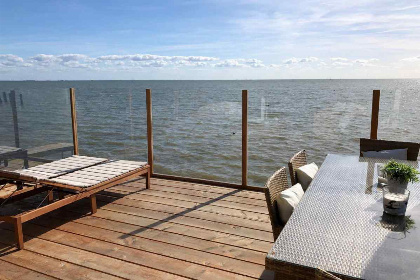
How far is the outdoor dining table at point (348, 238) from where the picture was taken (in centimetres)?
114

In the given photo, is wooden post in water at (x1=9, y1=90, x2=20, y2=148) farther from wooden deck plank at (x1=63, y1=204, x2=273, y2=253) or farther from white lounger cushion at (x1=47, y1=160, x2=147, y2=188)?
wooden deck plank at (x1=63, y1=204, x2=273, y2=253)

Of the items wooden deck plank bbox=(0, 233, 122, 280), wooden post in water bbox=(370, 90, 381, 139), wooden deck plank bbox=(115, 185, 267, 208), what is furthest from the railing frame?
wooden deck plank bbox=(0, 233, 122, 280)

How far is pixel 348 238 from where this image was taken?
1.35m

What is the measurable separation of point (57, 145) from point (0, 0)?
2.27 meters

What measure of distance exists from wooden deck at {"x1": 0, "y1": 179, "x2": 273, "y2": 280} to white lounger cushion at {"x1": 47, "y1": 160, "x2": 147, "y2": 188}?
0.30m

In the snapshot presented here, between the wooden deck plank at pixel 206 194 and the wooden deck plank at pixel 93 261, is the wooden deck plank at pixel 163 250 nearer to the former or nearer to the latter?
the wooden deck plank at pixel 93 261

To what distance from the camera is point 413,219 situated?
5.08ft

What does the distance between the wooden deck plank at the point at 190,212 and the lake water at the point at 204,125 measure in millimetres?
1469

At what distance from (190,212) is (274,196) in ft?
4.70

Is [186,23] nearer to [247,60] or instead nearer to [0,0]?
[0,0]

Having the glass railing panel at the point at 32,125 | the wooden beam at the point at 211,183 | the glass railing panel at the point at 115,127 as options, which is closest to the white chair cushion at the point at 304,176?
the wooden beam at the point at 211,183

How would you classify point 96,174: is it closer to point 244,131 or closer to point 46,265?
point 46,265

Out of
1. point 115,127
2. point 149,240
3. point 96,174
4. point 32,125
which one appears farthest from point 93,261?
point 115,127

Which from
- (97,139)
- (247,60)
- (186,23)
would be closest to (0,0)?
(97,139)
